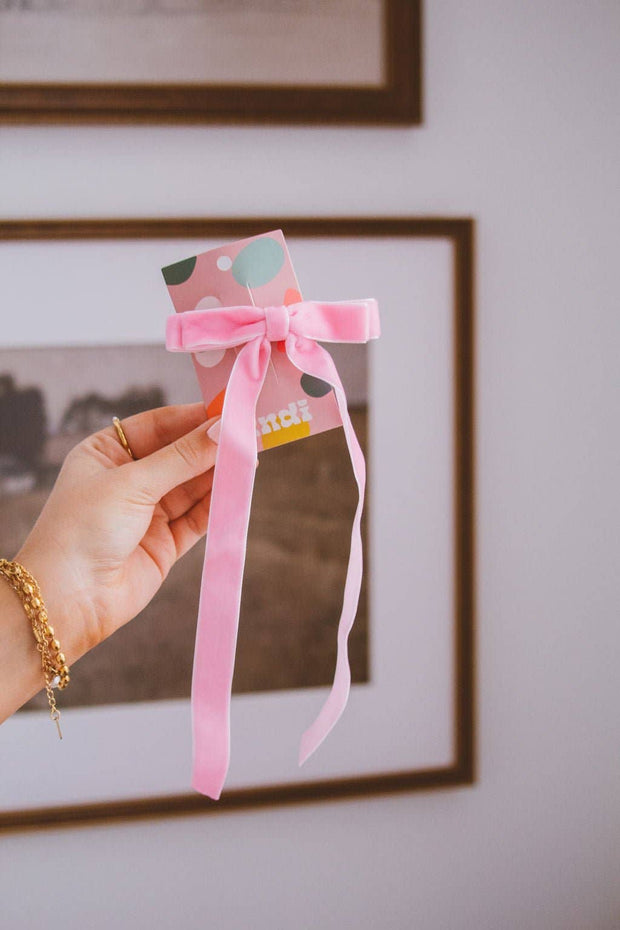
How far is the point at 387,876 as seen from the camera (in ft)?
3.37

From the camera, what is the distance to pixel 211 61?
873 mm

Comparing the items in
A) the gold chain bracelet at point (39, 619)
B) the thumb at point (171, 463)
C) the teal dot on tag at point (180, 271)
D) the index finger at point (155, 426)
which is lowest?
the gold chain bracelet at point (39, 619)

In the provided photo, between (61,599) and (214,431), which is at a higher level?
(214,431)

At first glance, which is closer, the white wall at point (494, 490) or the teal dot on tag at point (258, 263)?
the teal dot on tag at point (258, 263)

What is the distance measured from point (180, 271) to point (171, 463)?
0.16 metres

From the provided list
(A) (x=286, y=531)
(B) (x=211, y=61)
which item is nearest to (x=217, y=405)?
(A) (x=286, y=531)

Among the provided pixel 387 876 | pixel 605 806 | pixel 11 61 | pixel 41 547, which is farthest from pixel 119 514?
pixel 605 806

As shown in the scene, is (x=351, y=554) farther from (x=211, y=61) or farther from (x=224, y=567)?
(x=211, y=61)

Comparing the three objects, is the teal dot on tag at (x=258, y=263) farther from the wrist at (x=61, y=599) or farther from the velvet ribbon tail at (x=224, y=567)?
the wrist at (x=61, y=599)

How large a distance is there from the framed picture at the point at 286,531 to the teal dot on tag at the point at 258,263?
30 centimetres

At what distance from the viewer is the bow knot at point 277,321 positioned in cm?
59

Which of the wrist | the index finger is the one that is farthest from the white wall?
the wrist

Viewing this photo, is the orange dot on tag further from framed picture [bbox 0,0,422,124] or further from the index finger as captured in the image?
framed picture [bbox 0,0,422,124]

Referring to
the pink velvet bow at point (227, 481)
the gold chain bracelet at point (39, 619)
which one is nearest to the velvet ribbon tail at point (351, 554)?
the pink velvet bow at point (227, 481)
